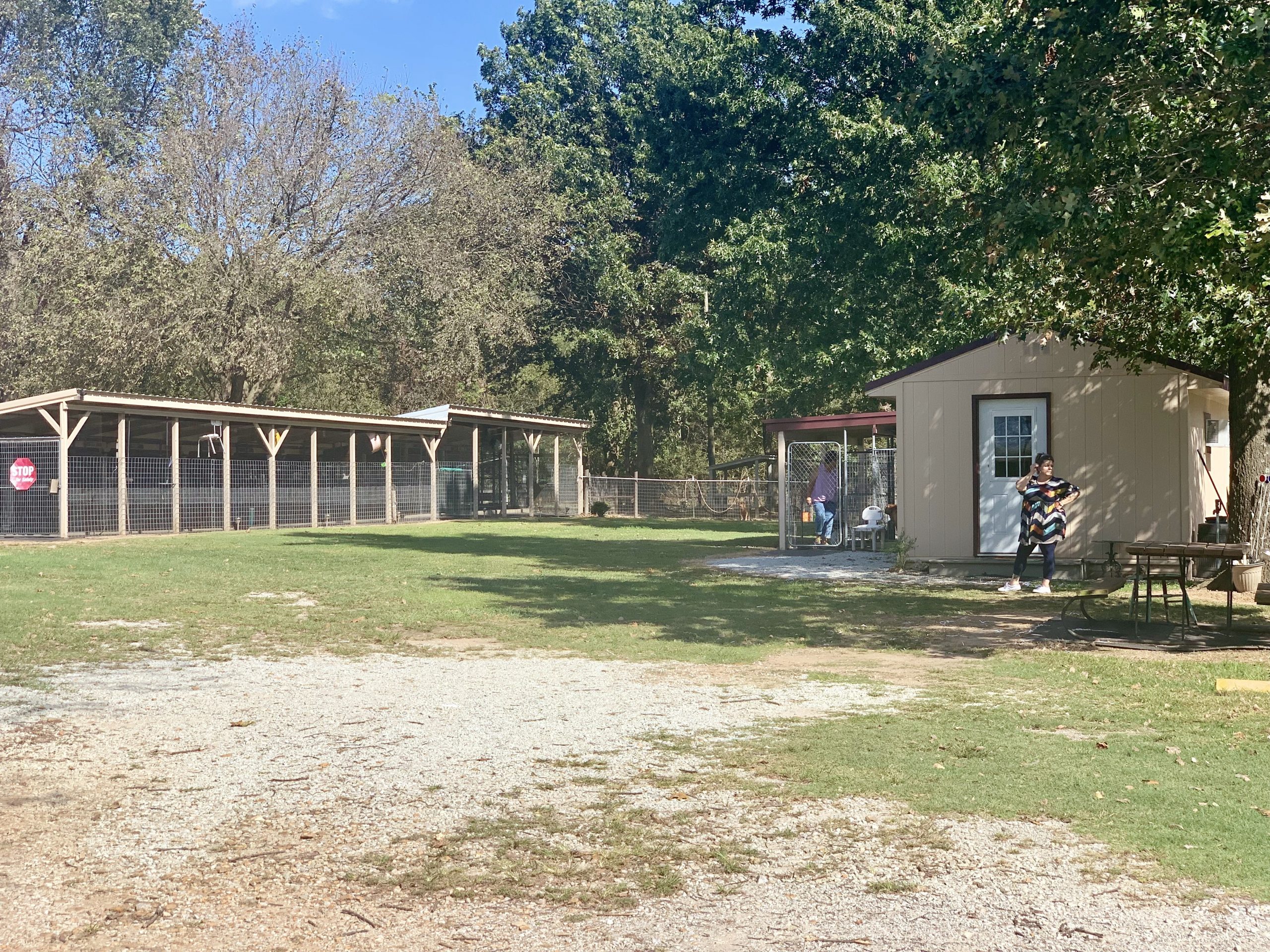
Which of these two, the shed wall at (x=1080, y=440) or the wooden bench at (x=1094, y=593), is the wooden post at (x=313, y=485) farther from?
the wooden bench at (x=1094, y=593)

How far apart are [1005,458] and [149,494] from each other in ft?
61.2

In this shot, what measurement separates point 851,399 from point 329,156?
60.1 feet

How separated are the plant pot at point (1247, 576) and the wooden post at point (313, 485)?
23732 mm

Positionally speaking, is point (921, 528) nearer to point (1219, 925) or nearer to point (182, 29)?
point (1219, 925)

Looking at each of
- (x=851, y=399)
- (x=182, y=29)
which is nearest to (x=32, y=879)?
(x=851, y=399)

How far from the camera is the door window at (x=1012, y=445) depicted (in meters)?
18.0

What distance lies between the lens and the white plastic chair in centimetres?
2308

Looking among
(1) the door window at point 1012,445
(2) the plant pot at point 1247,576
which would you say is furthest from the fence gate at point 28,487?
(2) the plant pot at point 1247,576

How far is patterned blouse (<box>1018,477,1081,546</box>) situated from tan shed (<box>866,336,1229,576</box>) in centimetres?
245

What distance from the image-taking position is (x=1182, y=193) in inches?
391

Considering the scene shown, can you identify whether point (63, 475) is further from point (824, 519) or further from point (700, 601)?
point (700, 601)

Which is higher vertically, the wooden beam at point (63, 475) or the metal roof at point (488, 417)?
the metal roof at point (488, 417)

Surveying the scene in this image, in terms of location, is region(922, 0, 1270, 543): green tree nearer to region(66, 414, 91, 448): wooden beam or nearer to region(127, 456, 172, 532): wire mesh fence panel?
region(66, 414, 91, 448): wooden beam

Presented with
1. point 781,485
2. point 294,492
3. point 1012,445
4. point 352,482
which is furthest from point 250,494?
point 1012,445
